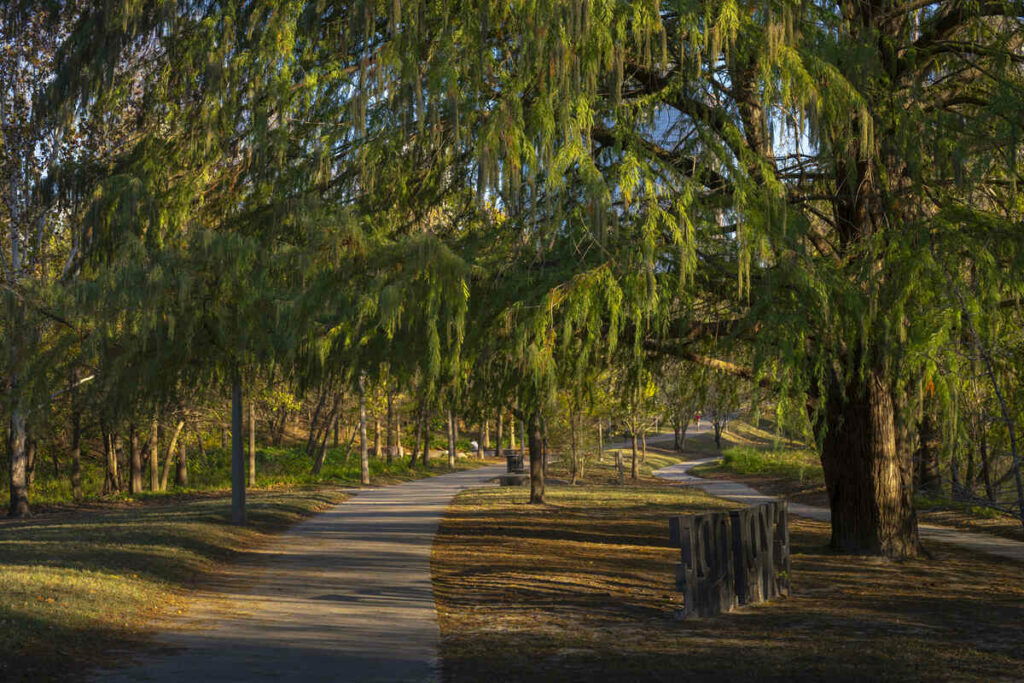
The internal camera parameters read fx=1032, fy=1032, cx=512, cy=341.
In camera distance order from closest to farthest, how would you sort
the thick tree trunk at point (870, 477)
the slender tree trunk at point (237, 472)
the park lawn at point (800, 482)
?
1. the thick tree trunk at point (870, 477)
2. the park lawn at point (800, 482)
3. the slender tree trunk at point (237, 472)

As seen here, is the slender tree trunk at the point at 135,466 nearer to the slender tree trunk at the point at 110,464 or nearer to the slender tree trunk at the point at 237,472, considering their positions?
the slender tree trunk at the point at 110,464

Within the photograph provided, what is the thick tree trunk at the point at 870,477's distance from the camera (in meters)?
14.5

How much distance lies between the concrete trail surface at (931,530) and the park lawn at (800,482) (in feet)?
1.58

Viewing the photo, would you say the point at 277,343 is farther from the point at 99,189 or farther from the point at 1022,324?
the point at 1022,324

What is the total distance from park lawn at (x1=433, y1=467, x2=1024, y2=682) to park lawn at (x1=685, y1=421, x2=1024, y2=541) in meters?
1.23

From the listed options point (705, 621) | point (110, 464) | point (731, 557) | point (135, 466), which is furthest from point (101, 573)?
point (110, 464)

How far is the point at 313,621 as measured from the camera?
34.0 ft

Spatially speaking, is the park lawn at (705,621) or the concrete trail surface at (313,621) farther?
the park lawn at (705,621)

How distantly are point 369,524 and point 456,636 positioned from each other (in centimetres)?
1310

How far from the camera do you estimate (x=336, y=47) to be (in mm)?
11297

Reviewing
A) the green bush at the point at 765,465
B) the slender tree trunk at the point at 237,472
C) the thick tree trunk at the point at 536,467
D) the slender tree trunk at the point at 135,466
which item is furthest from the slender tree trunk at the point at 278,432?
the slender tree trunk at the point at 237,472

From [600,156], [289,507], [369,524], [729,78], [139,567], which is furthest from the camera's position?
[289,507]

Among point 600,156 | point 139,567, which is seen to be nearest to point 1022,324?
point 600,156

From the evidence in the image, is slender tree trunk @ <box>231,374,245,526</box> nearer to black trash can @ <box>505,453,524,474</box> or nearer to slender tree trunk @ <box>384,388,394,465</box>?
slender tree trunk @ <box>384,388,394,465</box>
